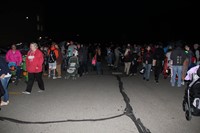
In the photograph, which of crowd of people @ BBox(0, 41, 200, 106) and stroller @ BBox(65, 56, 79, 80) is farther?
stroller @ BBox(65, 56, 79, 80)

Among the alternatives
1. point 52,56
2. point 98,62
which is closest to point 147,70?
point 98,62

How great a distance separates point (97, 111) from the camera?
731cm

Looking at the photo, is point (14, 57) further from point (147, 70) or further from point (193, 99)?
point (193, 99)

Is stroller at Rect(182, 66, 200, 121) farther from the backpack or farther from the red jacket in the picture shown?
the backpack

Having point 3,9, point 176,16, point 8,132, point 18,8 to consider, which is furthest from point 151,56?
point 18,8

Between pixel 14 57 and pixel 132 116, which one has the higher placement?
pixel 14 57

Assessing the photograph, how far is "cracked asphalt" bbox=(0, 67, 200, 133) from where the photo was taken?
19.6 ft

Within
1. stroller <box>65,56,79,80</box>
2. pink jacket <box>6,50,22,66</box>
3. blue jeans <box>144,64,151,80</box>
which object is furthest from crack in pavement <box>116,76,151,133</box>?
pink jacket <box>6,50,22,66</box>

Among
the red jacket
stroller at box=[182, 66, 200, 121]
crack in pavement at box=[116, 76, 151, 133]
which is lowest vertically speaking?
crack in pavement at box=[116, 76, 151, 133]

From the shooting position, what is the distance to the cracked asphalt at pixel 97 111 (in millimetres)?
5965

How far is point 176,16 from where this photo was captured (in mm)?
44000

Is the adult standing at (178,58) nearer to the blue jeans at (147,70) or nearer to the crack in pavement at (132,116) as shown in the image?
the blue jeans at (147,70)

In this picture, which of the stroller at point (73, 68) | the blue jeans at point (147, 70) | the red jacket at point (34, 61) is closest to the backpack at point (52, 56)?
the stroller at point (73, 68)

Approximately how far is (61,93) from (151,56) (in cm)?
511
